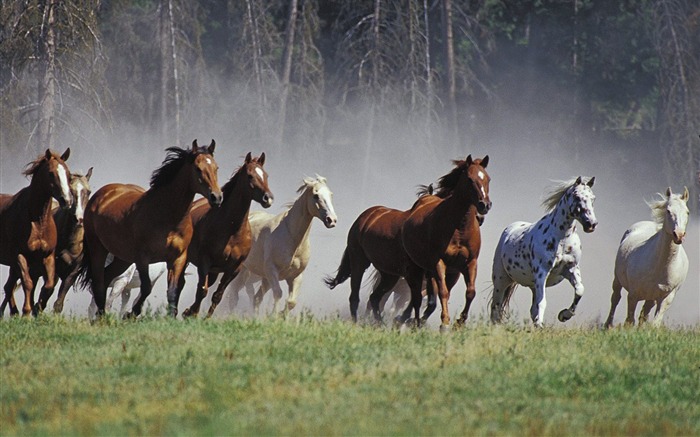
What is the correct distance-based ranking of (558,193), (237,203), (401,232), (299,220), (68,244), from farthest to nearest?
(299,220)
(68,244)
(401,232)
(558,193)
(237,203)

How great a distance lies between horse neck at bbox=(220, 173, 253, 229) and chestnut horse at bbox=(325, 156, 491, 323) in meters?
2.19

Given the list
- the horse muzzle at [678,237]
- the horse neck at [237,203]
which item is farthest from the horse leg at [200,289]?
the horse muzzle at [678,237]

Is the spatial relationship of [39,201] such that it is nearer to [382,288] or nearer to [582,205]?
[382,288]

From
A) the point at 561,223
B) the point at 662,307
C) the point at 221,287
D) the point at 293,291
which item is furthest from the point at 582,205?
the point at 293,291

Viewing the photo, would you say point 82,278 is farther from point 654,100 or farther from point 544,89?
point 654,100

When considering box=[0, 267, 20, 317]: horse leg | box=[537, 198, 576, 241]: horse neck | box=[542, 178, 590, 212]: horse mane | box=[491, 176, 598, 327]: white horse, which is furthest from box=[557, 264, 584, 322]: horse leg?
box=[0, 267, 20, 317]: horse leg

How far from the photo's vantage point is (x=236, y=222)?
1614cm

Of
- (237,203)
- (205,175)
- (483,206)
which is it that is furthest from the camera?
(237,203)

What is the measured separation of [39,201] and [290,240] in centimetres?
522

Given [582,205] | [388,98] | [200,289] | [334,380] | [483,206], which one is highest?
[388,98]

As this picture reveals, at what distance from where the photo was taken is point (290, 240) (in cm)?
2012

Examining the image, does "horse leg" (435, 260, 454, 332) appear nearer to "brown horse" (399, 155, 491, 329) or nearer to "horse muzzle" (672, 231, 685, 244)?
"brown horse" (399, 155, 491, 329)

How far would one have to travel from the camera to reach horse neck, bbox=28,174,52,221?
1581 centimetres

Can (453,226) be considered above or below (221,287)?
above
